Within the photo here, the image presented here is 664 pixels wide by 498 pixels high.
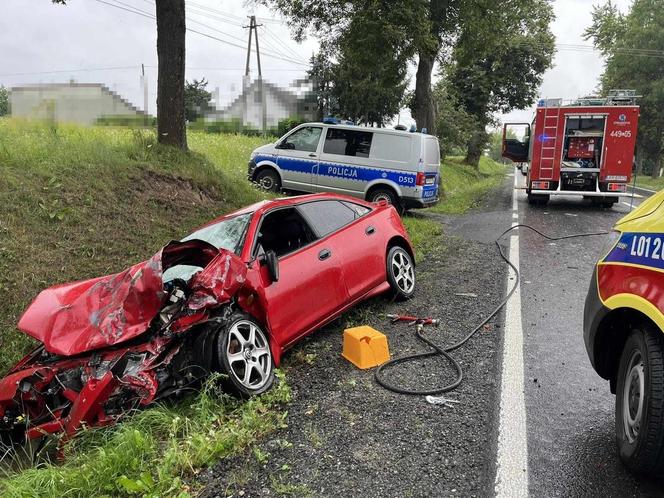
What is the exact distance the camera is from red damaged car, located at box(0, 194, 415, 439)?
3248 mm

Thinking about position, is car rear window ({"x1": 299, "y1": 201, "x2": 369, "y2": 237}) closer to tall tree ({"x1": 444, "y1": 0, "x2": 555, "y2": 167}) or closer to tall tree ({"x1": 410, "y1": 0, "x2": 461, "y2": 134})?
tall tree ({"x1": 410, "y1": 0, "x2": 461, "y2": 134})

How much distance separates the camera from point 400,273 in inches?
231

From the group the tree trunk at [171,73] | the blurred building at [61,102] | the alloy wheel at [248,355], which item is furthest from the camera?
the tree trunk at [171,73]

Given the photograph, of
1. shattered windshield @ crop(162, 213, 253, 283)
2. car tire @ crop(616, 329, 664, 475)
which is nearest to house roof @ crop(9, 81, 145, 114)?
shattered windshield @ crop(162, 213, 253, 283)

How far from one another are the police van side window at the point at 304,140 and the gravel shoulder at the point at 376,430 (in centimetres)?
776

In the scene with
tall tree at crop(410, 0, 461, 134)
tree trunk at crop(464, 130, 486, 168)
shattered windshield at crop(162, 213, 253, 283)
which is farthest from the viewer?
tree trunk at crop(464, 130, 486, 168)

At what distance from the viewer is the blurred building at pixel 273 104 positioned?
1911 cm

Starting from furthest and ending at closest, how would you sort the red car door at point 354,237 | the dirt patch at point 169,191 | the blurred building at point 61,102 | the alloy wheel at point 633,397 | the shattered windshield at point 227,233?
1. the blurred building at point 61,102
2. the dirt patch at point 169,191
3. the red car door at point 354,237
4. the shattered windshield at point 227,233
5. the alloy wheel at point 633,397

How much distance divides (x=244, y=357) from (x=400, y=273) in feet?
8.72

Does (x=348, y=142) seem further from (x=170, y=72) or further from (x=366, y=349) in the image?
(x=366, y=349)

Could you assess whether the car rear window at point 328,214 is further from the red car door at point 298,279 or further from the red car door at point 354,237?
the red car door at point 298,279

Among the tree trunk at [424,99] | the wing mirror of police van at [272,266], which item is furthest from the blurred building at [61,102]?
the tree trunk at [424,99]

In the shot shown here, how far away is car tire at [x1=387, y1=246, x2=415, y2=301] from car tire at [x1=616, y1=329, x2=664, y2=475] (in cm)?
299

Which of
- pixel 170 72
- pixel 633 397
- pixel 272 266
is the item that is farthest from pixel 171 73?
pixel 633 397
